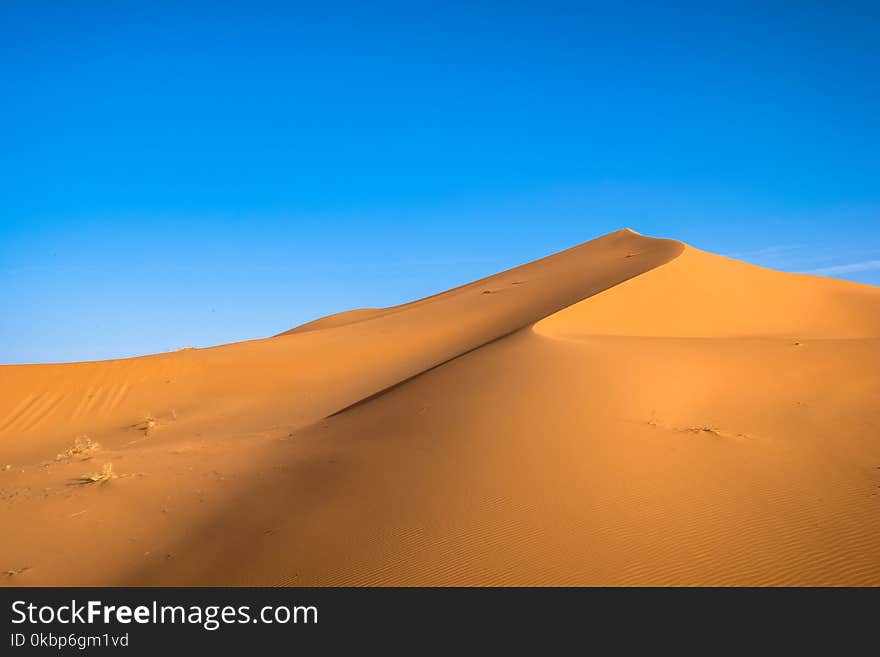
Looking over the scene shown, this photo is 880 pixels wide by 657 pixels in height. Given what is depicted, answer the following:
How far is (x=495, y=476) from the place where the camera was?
7.62 meters

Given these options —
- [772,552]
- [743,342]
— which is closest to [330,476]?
[772,552]

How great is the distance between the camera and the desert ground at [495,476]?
5.90 meters

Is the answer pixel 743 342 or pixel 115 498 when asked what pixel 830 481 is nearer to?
pixel 743 342
